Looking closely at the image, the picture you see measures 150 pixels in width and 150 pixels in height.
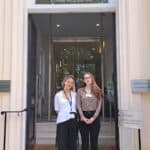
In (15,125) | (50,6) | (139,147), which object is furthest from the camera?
(50,6)

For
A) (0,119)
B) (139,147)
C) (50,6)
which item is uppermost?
(50,6)

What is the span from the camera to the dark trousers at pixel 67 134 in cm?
539

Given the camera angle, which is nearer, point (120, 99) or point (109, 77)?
point (120, 99)

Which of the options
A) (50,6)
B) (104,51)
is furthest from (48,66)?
(50,6)

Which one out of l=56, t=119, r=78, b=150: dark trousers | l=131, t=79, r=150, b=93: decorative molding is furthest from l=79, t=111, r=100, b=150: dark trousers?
l=131, t=79, r=150, b=93: decorative molding

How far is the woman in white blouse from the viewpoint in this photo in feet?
17.7

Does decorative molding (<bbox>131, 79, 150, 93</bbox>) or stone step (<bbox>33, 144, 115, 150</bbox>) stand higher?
decorative molding (<bbox>131, 79, 150, 93</bbox>)

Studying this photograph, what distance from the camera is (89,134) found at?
17.8ft

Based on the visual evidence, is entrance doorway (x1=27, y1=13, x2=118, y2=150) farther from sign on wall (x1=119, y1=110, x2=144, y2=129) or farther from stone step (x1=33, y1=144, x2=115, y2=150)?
sign on wall (x1=119, y1=110, x2=144, y2=129)

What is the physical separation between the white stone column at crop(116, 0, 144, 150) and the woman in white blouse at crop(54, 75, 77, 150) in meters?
0.79

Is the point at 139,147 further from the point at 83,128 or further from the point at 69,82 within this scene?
the point at 69,82

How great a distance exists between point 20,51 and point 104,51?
594 centimetres

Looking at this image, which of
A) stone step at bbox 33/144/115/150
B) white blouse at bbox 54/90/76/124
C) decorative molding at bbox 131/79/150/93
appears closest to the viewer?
white blouse at bbox 54/90/76/124

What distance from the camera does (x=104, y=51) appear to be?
11.5 m
